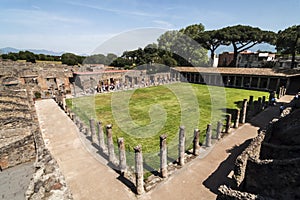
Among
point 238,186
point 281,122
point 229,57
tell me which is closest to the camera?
point 238,186

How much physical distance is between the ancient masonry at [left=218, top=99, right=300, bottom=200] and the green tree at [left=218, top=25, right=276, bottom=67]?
31758 mm

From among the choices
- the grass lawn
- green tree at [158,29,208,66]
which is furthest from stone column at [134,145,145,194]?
green tree at [158,29,208,66]

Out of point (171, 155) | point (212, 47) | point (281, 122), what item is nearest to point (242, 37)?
point (212, 47)

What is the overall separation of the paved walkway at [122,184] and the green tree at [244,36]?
29496mm

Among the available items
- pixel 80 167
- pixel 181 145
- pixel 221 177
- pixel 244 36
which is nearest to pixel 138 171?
pixel 181 145

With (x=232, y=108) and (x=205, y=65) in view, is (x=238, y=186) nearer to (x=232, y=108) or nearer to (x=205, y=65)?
(x=232, y=108)

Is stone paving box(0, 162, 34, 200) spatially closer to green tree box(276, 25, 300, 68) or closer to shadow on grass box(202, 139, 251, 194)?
shadow on grass box(202, 139, 251, 194)

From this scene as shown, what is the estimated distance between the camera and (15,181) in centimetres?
739

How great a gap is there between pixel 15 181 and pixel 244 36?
130 ft

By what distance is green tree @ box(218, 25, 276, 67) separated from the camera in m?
32.3

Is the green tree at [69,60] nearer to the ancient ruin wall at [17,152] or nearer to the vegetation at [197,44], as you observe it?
the vegetation at [197,44]

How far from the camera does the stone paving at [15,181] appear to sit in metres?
6.62

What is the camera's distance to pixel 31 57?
41.2 m

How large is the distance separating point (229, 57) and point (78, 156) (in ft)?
148
